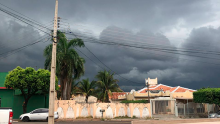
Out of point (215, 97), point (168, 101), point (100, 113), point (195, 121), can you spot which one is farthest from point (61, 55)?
point (215, 97)

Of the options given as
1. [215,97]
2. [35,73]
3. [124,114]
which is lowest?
[124,114]

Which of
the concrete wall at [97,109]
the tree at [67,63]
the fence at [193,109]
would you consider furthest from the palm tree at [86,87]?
the fence at [193,109]

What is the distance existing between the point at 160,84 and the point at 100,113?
111ft

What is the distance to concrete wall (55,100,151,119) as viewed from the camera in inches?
Result: 969

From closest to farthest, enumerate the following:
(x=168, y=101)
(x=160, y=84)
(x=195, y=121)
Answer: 1. (x=195, y=121)
2. (x=168, y=101)
3. (x=160, y=84)

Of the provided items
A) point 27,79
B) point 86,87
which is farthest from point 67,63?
point 86,87

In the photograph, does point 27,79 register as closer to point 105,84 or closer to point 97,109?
point 97,109

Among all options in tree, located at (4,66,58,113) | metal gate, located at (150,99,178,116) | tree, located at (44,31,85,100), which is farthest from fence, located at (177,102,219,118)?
tree, located at (4,66,58,113)

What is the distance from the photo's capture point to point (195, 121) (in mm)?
14383

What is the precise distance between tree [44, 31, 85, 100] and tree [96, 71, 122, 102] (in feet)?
40.0

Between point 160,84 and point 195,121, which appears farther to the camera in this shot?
point 160,84

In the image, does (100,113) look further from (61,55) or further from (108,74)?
(108,74)

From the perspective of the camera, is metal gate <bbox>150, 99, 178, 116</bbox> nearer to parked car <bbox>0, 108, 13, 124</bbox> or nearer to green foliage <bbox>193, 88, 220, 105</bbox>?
green foliage <bbox>193, 88, 220, 105</bbox>

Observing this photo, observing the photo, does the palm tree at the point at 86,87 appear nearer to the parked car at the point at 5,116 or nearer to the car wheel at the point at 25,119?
the car wheel at the point at 25,119
